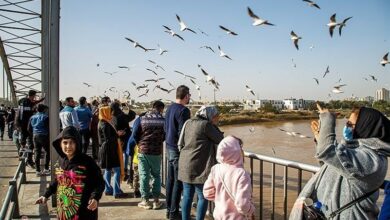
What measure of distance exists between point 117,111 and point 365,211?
16.6 ft

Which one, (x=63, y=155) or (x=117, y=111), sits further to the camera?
(x=117, y=111)

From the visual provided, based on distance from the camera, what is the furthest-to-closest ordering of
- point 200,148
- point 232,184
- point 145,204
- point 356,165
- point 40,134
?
1. point 40,134
2. point 145,204
3. point 200,148
4. point 232,184
5. point 356,165

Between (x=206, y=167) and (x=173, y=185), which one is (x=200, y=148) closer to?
(x=206, y=167)

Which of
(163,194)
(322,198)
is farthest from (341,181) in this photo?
(163,194)

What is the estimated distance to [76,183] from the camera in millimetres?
3408

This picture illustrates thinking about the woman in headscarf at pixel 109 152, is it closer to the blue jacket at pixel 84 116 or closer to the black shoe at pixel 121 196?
the black shoe at pixel 121 196

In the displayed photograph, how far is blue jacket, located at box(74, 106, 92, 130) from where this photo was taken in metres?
9.20

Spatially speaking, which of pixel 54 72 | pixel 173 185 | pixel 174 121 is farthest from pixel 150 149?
pixel 54 72

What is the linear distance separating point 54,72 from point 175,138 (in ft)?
7.02

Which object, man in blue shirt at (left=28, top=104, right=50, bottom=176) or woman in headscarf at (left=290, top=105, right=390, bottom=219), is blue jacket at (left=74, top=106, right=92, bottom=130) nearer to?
man in blue shirt at (left=28, top=104, right=50, bottom=176)

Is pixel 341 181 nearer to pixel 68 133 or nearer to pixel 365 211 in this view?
pixel 365 211

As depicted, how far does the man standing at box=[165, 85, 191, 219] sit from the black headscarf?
2.60m

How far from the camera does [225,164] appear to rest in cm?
337

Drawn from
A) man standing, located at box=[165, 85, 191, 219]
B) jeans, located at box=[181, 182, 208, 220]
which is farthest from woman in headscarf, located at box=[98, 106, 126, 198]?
jeans, located at box=[181, 182, 208, 220]
